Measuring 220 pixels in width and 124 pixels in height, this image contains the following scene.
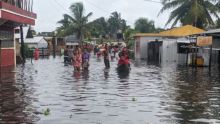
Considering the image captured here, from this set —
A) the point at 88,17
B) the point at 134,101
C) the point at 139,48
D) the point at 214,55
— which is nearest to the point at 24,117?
the point at 134,101

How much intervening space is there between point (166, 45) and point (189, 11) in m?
7.05

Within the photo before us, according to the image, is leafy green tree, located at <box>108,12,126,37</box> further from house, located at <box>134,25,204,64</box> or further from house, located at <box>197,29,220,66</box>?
house, located at <box>197,29,220,66</box>

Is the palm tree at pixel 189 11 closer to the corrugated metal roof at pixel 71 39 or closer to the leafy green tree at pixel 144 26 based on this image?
the corrugated metal roof at pixel 71 39

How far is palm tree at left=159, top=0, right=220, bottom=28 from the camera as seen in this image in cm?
5309

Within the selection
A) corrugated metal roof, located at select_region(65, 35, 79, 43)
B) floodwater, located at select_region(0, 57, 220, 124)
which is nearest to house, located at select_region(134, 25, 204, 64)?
floodwater, located at select_region(0, 57, 220, 124)

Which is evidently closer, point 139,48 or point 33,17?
point 33,17

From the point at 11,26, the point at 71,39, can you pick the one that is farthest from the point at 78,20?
the point at 11,26

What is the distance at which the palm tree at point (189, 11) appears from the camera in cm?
5309

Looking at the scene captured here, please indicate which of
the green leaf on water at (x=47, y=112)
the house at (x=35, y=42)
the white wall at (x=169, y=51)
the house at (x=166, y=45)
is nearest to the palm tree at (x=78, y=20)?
the house at (x=35, y=42)

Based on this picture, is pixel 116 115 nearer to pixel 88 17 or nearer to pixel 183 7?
pixel 183 7

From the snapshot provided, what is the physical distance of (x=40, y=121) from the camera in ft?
35.7

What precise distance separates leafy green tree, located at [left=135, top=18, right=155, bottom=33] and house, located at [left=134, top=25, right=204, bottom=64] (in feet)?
159

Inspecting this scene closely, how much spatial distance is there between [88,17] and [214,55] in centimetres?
5017

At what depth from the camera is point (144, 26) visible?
109 metres
